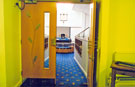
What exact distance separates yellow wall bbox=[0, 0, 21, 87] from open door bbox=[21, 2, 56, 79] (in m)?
0.18

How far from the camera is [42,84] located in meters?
3.69

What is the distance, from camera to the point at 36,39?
12.1ft

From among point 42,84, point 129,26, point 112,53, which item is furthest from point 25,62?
point 129,26

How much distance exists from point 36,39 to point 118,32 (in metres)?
2.07

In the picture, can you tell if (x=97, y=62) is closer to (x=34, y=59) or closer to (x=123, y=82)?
(x=123, y=82)

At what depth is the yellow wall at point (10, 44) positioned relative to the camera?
9.09 ft

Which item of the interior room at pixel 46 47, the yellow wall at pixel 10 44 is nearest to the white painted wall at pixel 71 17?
the interior room at pixel 46 47

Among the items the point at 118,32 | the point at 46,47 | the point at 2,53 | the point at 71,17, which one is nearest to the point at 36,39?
the point at 46,47

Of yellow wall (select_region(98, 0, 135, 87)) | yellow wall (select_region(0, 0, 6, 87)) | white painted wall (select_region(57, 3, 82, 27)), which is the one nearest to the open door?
yellow wall (select_region(0, 0, 6, 87))

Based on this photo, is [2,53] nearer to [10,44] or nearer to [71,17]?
[10,44]

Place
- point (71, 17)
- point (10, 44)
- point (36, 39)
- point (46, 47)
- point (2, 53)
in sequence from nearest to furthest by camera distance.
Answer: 1. point (2, 53)
2. point (10, 44)
3. point (36, 39)
4. point (46, 47)
5. point (71, 17)

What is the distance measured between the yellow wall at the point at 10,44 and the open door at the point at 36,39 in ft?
0.58

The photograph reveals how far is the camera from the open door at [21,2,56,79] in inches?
142

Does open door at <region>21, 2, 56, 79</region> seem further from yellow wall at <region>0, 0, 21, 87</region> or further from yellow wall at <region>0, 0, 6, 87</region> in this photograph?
yellow wall at <region>0, 0, 6, 87</region>
